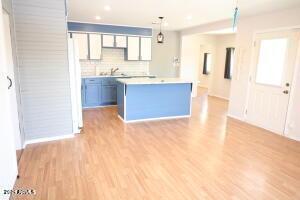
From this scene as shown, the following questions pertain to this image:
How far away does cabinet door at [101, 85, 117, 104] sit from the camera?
20.8ft

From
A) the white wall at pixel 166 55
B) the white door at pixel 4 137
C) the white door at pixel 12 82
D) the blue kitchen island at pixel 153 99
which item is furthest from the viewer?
the white wall at pixel 166 55

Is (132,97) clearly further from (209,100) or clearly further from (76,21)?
(209,100)

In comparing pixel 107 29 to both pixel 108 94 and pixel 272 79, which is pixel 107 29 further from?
pixel 272 79

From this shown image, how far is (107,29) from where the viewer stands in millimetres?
6422

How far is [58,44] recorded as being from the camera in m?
3.55

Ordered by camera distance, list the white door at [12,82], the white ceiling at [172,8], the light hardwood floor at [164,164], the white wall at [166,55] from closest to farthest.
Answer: the light hardwood floor at [164,164] → the white door at [12,82] → the white ceiling at [172,8] → the white wall at [166,55]

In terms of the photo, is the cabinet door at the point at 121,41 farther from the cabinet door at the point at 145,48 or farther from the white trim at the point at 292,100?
the white trim at the point at 292,100

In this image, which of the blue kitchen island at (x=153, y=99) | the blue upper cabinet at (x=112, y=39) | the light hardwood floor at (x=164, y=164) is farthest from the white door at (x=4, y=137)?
the blue upper cabinet at (x=112, y=39)

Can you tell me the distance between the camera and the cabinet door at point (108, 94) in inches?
249

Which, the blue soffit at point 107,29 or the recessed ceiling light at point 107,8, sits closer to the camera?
the recessed ceiling light at point 107,8

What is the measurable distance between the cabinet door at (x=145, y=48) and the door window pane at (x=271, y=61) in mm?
3567

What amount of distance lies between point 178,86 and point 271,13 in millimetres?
2527

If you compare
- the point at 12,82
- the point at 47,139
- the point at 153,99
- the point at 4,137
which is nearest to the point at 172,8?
the point at 153,99

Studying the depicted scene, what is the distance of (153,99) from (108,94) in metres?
1.95
